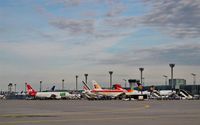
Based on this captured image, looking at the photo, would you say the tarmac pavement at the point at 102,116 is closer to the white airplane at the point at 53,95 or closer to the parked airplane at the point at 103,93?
the parked airplane at the point at 103,93

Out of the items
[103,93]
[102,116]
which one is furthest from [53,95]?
[102,116]

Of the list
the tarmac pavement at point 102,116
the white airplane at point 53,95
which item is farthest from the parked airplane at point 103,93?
the tarmac pavement at point 102,116

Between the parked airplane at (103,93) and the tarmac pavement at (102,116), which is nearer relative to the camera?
the tarmac pavement at (102,116)

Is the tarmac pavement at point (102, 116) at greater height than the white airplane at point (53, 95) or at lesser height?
greater

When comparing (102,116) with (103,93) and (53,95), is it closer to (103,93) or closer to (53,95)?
(103,93)

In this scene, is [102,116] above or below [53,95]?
above

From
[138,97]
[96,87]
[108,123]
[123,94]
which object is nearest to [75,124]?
[108,123]

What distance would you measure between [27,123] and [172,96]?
130929mm

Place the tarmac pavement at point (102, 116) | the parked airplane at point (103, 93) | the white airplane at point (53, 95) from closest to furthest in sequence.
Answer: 1. the tarmac pavement at point (102, 116)
2. the parked airplane at point (103, 93)
3. the white airplane at point (53, 95)

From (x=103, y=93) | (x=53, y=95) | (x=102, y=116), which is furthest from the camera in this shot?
(x=53, y=95)

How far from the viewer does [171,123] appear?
26.0 meters

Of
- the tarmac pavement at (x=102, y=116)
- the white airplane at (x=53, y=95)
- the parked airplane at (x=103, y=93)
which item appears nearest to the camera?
the tarmac pavement at (x=102, y=116)

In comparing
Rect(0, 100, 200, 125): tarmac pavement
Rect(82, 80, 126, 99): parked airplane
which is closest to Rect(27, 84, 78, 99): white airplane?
Rect(82, 80, 126, 99): parked airplane

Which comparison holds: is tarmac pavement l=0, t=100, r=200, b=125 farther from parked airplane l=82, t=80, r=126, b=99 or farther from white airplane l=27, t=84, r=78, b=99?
white airplane l=27, t=84, r=78, b=99
